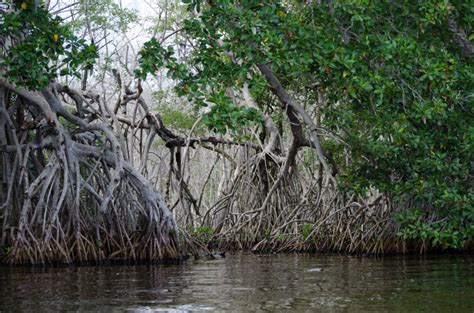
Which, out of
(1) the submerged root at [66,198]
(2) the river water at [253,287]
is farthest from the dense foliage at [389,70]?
(1) the submerged root at [66,198]

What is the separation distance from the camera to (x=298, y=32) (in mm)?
8891

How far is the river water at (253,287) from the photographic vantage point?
5.52 m

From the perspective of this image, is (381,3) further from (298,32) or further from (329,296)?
(329,296)

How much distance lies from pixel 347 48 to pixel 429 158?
1.38 m

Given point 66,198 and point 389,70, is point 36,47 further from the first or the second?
point 389,70

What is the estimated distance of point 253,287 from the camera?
22.3 feet

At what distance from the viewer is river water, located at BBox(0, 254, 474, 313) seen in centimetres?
552

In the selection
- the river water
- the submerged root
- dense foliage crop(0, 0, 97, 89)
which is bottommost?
the river water

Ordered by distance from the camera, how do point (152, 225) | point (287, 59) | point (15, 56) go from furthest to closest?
point (152, 225), point (287, 59), point (15, 56)

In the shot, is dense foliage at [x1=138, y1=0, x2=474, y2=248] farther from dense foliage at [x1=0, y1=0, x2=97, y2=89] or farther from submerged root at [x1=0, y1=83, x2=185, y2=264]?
submerged root at [x1=0, y1=83, x2=185, y2=264]

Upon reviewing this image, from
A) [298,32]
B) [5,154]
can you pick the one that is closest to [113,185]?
[5,154]

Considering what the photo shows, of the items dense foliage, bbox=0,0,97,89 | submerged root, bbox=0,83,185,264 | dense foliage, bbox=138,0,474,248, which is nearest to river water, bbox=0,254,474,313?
submerged root, bbox=0,83,185,264

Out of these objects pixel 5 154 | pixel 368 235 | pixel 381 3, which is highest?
pixel 381 3

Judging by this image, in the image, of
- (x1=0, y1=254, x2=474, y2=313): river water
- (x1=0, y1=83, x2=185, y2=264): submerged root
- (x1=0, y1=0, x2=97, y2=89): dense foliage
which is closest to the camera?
(x1=0, y1=254, x2=474, y2=313): river water
